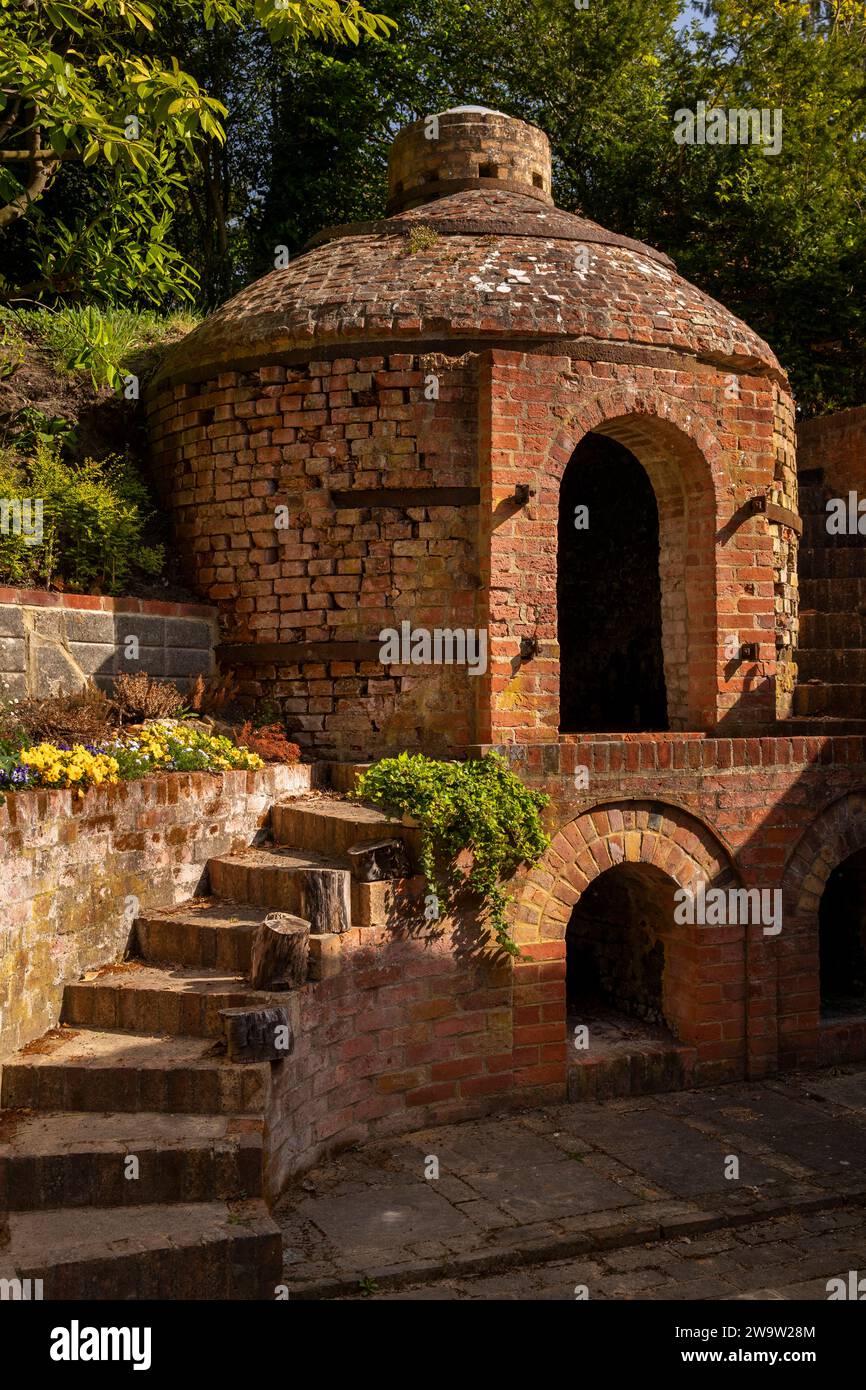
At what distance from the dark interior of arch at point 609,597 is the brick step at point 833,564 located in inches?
65.4

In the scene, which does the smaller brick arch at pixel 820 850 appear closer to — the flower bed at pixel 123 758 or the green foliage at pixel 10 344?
the flower bed at pixel 123 758

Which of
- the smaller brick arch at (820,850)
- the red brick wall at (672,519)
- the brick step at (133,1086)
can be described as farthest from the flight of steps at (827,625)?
the brick step at (133,1086)

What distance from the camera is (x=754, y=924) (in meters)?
9.05

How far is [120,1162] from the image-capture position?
5.32 m

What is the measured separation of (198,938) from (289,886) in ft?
2.14

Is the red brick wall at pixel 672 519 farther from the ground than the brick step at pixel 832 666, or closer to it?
farther from the ground

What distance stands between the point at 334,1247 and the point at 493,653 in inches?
173

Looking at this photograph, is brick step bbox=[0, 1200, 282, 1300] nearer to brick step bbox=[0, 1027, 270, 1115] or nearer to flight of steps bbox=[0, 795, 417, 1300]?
flight of steps bbox=[0, 795, 417, 1300]

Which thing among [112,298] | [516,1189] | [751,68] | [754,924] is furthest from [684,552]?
[751,68]

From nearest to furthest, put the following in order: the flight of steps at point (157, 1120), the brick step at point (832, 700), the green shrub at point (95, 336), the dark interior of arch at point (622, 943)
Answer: the flight of steps at point (157, 1120)
the dark interior of arch at point (622, 943)
the brick step at point (832, 700)
the green shrub at point (95, 336)

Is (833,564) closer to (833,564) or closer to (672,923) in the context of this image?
(833,564)

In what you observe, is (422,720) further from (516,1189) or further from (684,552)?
(516,1189)

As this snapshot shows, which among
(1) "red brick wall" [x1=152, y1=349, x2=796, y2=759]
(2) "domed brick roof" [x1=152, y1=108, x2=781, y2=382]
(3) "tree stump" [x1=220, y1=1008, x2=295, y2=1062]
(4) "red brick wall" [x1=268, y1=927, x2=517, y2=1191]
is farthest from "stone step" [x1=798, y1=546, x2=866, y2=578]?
(3) "tree stump" [x1=220, y1=1008, x2=295, y2=1062]

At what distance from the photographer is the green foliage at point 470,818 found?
299 inches
